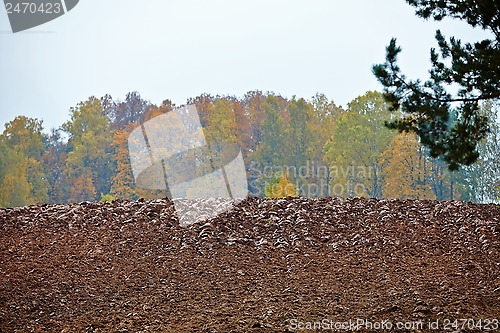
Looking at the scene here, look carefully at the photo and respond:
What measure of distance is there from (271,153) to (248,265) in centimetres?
1811

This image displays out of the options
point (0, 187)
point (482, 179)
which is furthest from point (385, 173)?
point (0, 187)

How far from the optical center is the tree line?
19.8 m

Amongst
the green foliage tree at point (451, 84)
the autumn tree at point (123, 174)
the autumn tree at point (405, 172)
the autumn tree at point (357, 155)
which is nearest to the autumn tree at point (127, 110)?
the autumn tree at point (123, 174)

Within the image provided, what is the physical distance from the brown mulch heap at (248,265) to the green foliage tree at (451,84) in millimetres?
1073

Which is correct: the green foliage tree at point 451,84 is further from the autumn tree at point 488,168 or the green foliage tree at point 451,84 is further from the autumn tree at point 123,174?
the autumn tree at point 123,174

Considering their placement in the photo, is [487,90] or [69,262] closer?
[487,90]

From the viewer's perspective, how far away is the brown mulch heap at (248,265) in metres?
4.11

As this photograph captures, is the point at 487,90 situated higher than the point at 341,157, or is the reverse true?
the point at 487,90

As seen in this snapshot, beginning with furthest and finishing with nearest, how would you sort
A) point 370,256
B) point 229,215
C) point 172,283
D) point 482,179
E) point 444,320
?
1. point 482,179
2. point 229,215
3. point 370,256
4. point 172,283
5. point 444,320

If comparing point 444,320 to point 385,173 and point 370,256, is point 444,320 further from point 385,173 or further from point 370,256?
point 385,173

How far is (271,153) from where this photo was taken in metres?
23.2

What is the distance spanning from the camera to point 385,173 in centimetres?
2034

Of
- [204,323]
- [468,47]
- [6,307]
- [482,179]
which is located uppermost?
[468,47]

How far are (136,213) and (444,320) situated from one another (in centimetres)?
390
